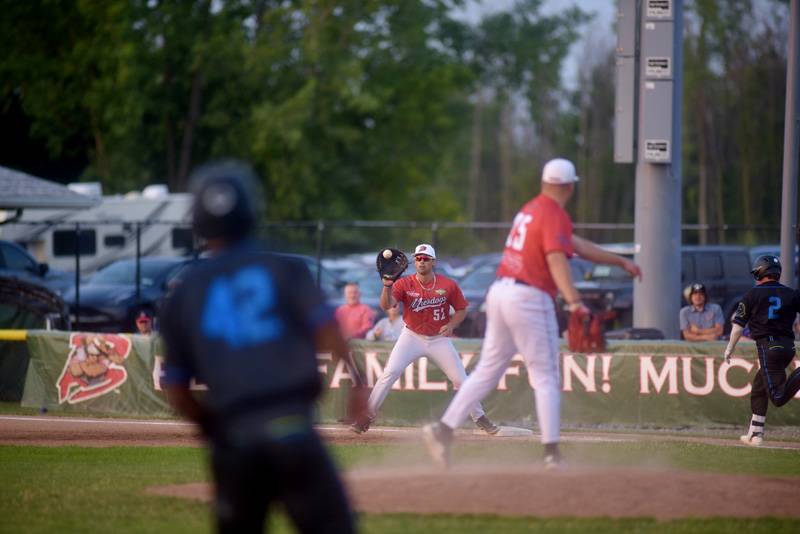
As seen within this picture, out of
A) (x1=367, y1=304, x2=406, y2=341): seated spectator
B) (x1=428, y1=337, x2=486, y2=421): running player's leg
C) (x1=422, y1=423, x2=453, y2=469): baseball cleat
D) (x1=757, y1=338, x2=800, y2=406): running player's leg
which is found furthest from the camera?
(x1=367, y1=304, x2=406, y2=341): seated spectator

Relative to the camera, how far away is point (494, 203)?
7075 centimetres

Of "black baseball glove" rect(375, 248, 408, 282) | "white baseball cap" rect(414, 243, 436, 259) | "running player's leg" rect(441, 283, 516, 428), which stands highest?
"white baseball cap" rect(414, 243, 436, 259)

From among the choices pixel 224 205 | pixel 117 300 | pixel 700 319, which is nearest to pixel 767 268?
pixel 700 319

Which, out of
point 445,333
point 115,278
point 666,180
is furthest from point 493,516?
point 115,278

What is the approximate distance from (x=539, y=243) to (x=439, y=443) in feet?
5.52

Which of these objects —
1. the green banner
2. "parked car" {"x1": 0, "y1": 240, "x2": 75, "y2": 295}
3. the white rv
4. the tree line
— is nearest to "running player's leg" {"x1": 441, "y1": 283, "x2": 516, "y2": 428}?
the green banner

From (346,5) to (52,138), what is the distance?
505 inches

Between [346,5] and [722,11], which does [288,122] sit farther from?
[722,11]

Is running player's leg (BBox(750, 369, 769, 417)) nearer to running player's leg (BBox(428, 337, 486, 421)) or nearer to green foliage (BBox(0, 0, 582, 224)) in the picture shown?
running player's leg (BBox(428, 337, 486, 421))

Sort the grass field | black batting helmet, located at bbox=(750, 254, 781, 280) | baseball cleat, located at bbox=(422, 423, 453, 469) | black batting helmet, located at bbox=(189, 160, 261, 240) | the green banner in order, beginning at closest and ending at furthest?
1. black batting helmet, located at bbox=(189, 160, 261, 240)
2. the grass field
3. baseball cleat, located at bbox=(422, 423, 453, 469)
4. black batting helmet, located at bbox=(750, 254, 781, 280)
5. the green banner

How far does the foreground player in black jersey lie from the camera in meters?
13.1

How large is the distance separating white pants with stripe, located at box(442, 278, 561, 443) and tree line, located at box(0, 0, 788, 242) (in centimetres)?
3123

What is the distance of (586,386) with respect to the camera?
15.8m

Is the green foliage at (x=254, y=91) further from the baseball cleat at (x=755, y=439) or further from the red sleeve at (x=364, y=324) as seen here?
the baseball cleat at (x=755, y=439)
